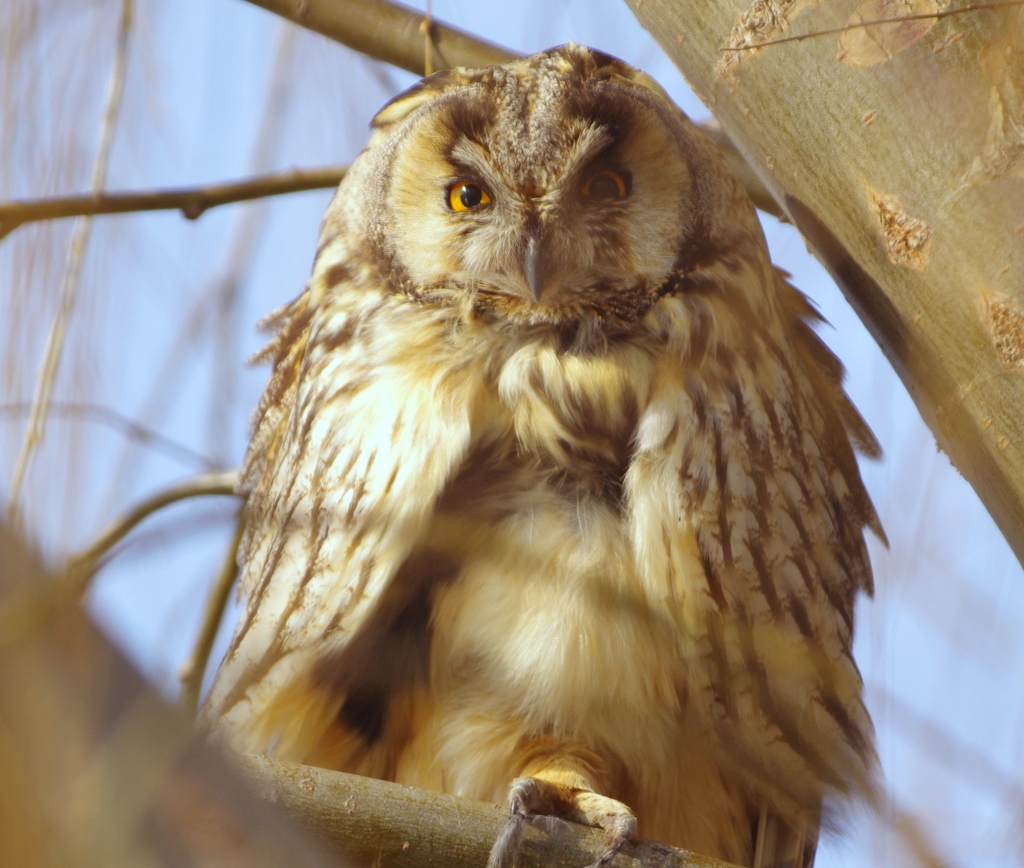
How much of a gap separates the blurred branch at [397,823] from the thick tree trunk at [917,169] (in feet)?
2.25

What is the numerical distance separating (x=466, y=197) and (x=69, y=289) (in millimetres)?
1410

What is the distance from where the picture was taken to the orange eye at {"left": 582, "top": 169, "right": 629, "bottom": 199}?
2.35 metres

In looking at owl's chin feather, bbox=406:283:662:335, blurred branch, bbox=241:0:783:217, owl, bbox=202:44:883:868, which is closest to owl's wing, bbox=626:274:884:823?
owl, bbox=202:44:883:868

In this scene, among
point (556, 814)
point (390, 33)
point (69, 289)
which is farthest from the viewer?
point (390, 33)

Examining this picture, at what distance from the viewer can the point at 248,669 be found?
2092 millimetres

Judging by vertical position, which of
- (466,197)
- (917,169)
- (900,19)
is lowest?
(466,197)

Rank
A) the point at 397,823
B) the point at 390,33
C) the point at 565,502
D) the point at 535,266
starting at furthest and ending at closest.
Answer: the point at 390,33 → the point at 535,266 → the point at 565,502 → the point at 397,823

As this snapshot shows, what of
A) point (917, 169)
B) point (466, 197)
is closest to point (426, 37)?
point (466, 197)

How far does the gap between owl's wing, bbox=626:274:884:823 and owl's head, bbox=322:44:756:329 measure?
17 centimetres

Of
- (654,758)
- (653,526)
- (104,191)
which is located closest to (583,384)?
(653,526)

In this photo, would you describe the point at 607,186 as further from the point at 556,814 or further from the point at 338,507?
the point at 556,814

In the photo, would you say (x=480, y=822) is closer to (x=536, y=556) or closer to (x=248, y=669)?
(x=536, y=556)

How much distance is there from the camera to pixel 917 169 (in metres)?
1.42

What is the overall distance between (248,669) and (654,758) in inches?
28.9
